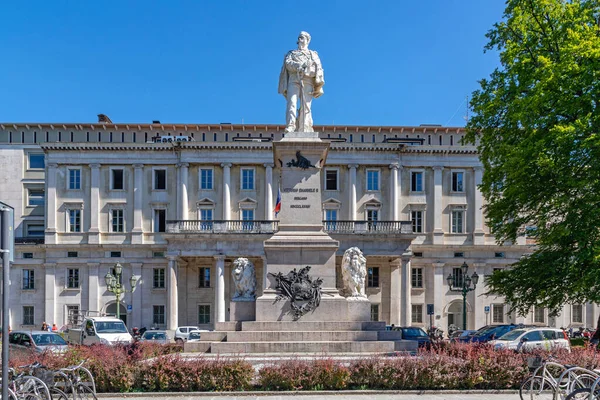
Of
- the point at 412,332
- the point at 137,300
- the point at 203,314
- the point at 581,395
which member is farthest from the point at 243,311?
the point at 137,300

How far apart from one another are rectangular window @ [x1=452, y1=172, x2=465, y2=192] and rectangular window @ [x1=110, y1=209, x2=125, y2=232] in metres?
29.9

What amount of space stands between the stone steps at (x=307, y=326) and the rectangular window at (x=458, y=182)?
44314 mm

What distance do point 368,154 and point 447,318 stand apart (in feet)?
52.9

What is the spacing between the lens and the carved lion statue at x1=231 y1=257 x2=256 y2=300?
19.3 m

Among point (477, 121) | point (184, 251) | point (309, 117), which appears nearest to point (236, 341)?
point (309, 117)

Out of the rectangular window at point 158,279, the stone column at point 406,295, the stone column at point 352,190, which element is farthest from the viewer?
the stone column at point 352,190

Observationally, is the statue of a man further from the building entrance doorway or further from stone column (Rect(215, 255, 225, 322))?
the building entrance doorway

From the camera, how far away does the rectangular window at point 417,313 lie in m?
59.0

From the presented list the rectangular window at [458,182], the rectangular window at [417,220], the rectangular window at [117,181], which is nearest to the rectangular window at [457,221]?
the rectangular window at [458,182]

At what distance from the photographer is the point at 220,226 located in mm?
55062

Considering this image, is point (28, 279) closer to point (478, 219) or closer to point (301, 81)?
point (478, 219)

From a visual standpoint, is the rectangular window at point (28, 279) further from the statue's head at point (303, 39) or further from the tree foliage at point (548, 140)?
the statue's head at point (303, 39)

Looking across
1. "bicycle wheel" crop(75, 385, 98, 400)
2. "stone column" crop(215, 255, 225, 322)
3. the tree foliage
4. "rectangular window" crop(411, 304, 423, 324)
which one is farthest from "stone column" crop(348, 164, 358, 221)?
"bicycle wheel" crop(75, 385, 98, 400)

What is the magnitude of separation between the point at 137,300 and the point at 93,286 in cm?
410
